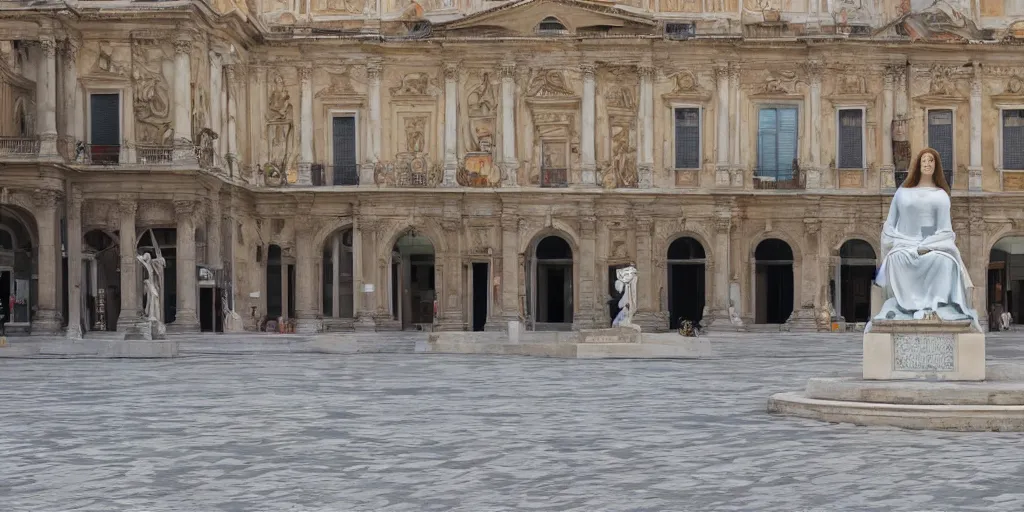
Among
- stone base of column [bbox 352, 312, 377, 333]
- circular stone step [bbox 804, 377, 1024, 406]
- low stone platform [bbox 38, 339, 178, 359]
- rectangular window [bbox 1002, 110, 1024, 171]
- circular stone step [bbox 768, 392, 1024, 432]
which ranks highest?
rectangular window [bbox 1002, 110, 1024, 171]

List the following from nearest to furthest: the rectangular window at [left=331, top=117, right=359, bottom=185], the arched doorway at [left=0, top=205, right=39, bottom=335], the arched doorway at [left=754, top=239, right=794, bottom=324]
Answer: the arched doorway at [left=0, top=205, right=39, bottom=335] < the rectangular window at [left=331, top=117, right=359, bottom=185] < the arched doorway at [left=754, top=239, right=794, bottom=324]

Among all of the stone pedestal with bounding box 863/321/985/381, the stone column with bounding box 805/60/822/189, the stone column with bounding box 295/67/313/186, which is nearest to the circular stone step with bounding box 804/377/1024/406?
the stone pedestal with bounding box 863/321/985/381

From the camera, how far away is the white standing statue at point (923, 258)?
677 inches

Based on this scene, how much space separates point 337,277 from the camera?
161 ft

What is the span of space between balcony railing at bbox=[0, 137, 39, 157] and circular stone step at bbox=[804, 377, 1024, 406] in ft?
92.9

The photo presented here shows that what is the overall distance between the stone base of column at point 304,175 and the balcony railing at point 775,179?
14837 millimetres

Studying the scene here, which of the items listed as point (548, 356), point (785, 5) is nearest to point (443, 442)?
point (548, 356)

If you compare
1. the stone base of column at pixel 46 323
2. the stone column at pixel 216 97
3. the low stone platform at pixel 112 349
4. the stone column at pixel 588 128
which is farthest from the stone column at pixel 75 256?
the stone column at pixel 588 128

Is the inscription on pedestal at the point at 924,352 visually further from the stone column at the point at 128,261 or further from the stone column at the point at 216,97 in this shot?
the stone column at the point at 216,97

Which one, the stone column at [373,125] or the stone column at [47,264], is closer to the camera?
the stone column at [47,264]

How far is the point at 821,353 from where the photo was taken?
3428cm

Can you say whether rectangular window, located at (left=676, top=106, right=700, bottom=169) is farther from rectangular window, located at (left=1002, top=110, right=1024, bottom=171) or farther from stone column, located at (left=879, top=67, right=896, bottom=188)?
rectangular window, located at (left=1002, top=110, right=1024, bottom=171)

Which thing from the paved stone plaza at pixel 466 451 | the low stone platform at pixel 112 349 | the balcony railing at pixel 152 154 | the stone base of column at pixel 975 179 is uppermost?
the balcony railing at pixel 152 154

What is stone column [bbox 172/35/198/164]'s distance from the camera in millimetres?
40594
